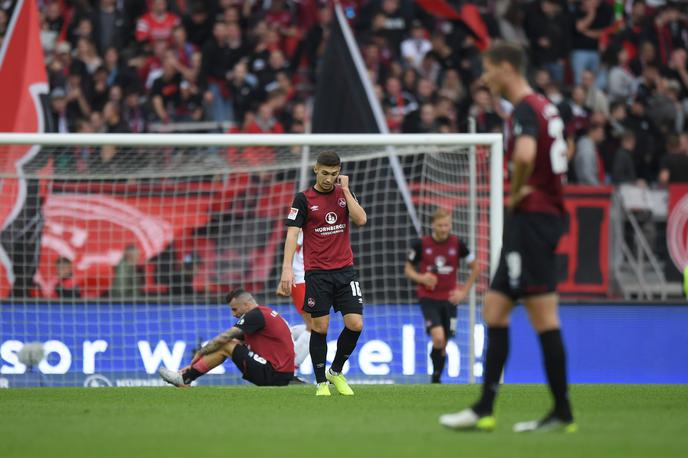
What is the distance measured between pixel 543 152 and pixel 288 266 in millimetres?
3417

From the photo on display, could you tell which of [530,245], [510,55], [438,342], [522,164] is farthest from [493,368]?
[438,342]

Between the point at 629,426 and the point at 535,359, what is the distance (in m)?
7.53

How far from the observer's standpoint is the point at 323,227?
10070 millimetres

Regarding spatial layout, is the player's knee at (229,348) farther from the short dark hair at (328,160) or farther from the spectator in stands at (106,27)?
the spectator in stands at (106,27)

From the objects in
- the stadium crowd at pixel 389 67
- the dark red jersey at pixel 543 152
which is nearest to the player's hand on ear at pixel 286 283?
the dark red jersey at pixel 543 152

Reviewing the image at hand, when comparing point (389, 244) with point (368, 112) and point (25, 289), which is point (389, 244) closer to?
point (368, 112)

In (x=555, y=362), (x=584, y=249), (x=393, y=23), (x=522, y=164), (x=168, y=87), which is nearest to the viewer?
(x=522, y=164)

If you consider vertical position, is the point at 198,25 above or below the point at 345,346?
above

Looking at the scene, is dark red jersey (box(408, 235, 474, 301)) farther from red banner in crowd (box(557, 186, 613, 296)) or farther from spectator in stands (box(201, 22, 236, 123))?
spectator in stands (box(201, 22, 236, 123))

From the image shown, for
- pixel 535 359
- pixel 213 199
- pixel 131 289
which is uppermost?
pixel 213 199

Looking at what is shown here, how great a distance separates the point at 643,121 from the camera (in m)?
18.0

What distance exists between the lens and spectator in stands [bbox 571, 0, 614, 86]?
1959 cm

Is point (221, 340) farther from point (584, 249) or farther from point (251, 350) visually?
point (584, 249)

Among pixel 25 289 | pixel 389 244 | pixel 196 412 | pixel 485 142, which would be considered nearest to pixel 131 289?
pixel 25 289
